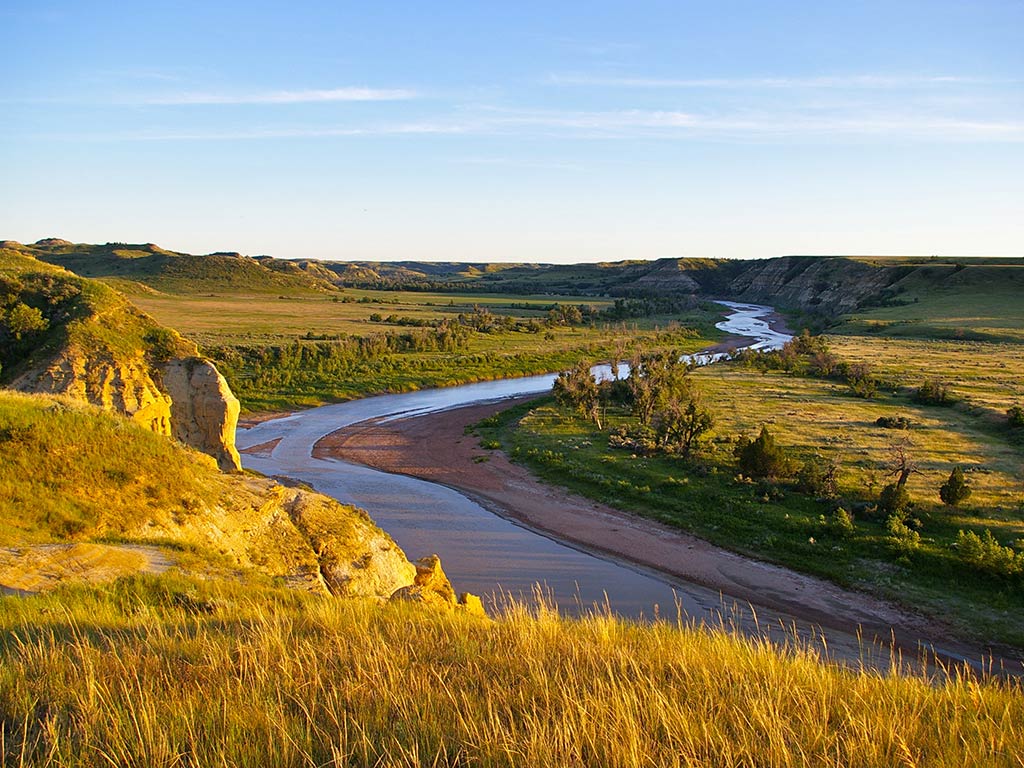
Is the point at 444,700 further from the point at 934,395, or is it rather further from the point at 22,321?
the point at 934,395

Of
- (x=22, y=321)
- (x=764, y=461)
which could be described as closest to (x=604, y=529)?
(x=764, y=461)

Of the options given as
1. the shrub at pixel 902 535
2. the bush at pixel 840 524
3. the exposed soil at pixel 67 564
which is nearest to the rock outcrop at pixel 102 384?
the exposed soil at pixel 67 564

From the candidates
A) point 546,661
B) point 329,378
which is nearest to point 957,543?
point 546,661

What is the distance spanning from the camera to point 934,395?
36969 millimetres

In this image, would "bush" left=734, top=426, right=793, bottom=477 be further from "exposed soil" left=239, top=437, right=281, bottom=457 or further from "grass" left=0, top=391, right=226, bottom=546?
"exposed soil" left=239, top=437, right=281, bottom=457

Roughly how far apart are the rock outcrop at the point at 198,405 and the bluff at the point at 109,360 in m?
0.03

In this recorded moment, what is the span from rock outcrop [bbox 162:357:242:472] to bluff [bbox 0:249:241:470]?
0.10 ft

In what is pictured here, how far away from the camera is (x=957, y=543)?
1722cm

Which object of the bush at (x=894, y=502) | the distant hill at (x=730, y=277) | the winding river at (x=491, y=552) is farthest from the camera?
the distant hill at (x=730, y=277)

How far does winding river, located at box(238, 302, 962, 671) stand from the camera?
1570cm

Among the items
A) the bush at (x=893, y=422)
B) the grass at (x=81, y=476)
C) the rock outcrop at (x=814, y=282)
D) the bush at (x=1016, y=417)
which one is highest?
the rock outcrop at (x=814, y=282)

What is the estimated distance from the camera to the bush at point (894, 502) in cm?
1959

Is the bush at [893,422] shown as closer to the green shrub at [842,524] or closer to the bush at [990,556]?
the green shrub at [842,524]

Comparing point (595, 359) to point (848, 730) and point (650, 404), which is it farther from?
point (848, 730)
